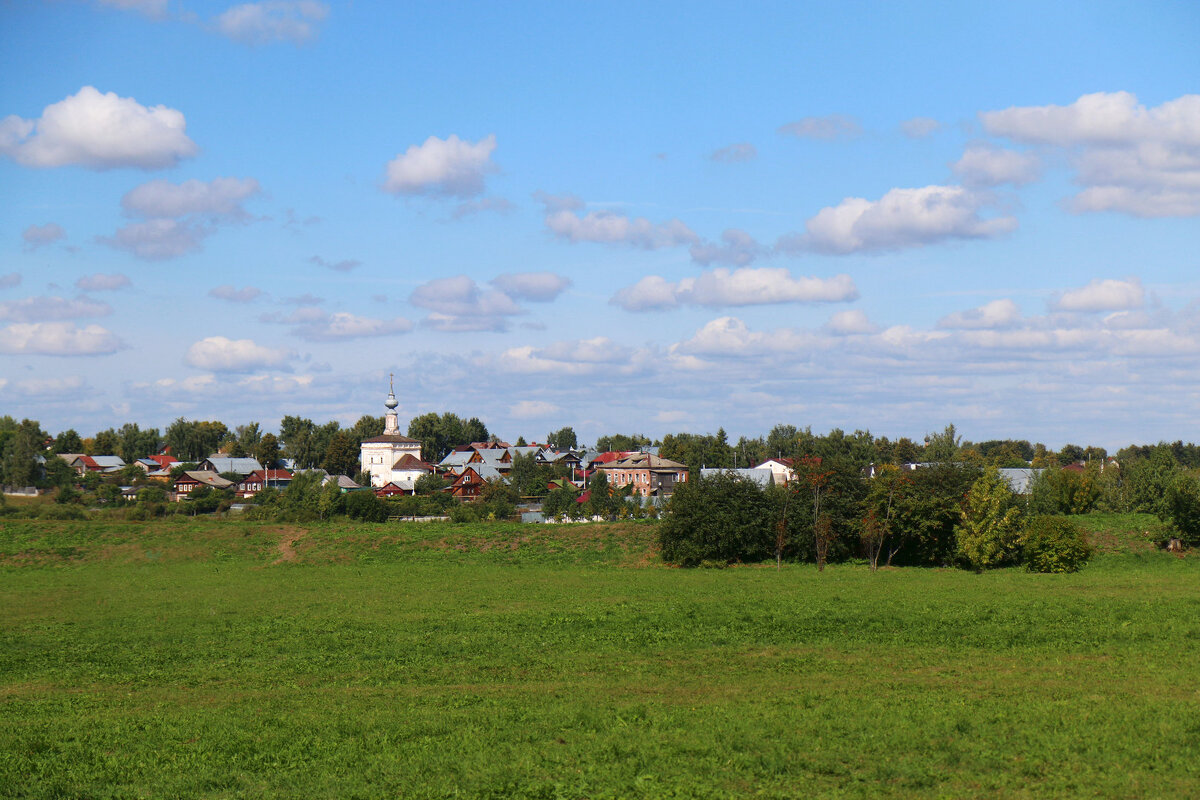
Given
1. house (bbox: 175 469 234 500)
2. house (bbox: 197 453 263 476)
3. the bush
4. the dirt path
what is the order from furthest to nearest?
1. house (bbox: 197 453 263 476)
2. house (bbox: 175 469 234 500)
3. the dirt path
4. the bush

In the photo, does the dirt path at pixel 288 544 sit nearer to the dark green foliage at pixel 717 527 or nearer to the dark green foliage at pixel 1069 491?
the dark green foliage at pixel 717 527

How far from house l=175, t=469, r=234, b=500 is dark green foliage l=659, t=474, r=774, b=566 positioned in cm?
9737

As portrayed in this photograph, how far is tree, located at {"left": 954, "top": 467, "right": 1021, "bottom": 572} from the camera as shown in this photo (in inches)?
1889

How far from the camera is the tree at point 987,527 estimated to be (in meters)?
48.0

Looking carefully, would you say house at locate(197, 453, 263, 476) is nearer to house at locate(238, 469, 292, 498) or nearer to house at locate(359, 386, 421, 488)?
house at locate(238, 469, 292, 498)

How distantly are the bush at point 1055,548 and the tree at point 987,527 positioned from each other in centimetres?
137

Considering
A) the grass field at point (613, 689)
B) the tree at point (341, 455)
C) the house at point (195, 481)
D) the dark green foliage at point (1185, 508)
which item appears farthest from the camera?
the tree at point (341, 455)

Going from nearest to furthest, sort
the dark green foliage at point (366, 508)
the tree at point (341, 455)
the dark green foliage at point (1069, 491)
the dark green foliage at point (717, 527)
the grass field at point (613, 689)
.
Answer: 1. the grass field at point (613, 689)
2. the dark green foliage at point (717, 527)
3. the dark green foliage at point (1069, 491)
4. the dark green foliage at point (366, 508)
5. the tree at point (341, 455)

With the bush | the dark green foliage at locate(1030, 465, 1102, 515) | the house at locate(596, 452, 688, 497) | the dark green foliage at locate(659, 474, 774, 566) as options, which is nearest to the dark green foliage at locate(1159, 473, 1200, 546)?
the bush

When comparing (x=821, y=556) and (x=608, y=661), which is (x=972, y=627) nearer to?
(x=608, y=661)

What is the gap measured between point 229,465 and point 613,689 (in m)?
162

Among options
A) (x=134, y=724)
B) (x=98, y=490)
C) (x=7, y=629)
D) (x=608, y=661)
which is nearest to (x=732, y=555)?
(x=608, y=661)

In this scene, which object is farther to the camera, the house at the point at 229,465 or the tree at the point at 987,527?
the house at the point at 229,465

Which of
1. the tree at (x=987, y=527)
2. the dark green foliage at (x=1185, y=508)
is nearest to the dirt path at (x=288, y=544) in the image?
the tree at (x=987, y=527)
